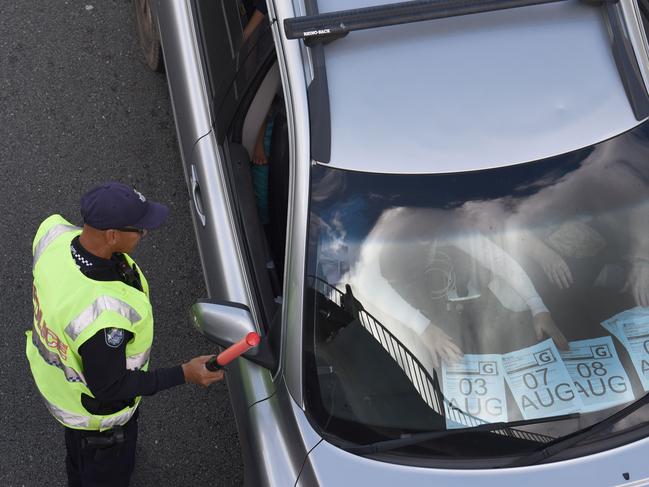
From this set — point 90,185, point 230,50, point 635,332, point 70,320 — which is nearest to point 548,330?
point 635,332

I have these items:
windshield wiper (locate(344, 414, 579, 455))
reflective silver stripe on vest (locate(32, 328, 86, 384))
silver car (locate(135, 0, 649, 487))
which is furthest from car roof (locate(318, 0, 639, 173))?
reflective silver stripe on vest (locate(32, 328, 86, 384))

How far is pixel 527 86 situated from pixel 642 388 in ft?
3.44

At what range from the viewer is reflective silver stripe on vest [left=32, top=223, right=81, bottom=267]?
8.93 ft

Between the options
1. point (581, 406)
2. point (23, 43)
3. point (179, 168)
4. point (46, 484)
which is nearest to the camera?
point (581, 406)

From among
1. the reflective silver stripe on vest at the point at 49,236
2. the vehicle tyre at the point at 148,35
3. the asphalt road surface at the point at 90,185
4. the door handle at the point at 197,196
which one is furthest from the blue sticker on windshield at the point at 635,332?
the vehicle tyre at the point at 148,35

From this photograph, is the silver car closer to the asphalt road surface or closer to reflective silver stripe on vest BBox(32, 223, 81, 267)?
reflective silver stripe on vest BBox(32, 223, 81, 267)

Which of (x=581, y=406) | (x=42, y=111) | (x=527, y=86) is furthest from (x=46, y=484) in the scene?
(x=527, y=86)

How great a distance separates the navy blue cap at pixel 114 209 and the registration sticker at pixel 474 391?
112 cm

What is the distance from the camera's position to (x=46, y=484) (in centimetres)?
372

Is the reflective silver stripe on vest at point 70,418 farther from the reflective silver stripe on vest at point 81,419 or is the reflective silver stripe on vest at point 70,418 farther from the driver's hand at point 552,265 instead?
the driver's hand at point 552,265

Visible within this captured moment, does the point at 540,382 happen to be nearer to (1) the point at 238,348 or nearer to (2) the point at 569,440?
(2) the point at 569,440

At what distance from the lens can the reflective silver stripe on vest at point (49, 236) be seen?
2723mm

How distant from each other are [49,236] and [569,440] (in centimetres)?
189

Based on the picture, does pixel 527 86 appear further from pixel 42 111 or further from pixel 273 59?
pixel 42 111
